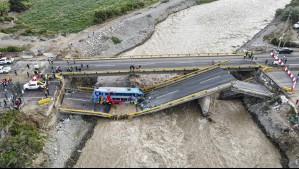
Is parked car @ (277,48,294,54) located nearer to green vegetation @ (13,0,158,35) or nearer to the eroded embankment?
the eroded embankment

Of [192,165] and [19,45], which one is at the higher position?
[19,45]

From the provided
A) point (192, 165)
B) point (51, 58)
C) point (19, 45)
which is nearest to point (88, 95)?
point (51, 58)

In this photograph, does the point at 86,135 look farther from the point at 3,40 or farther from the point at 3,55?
the point at 3,40

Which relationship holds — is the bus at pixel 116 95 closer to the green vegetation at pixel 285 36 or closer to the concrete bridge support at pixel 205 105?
the concrete bridge support at pixel 205 105

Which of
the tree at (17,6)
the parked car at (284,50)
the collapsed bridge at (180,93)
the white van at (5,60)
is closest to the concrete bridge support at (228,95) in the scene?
the collapsed bridge at (180,93)

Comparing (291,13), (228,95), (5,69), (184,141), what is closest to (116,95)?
(184,141)

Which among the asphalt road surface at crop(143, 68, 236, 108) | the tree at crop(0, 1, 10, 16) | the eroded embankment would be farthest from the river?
the tree at crop(0, 1, 10, 16)
